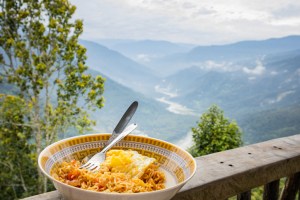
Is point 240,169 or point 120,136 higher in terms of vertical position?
point 120,136

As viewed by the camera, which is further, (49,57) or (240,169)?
(49,57)

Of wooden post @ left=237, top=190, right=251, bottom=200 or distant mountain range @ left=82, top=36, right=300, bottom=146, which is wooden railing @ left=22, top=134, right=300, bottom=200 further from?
distant mountain range @ left=82, top=36, right=300, bottom=146

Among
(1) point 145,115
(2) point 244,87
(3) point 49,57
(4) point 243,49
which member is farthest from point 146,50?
(3) point 49,57

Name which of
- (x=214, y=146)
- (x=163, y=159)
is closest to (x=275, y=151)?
(x=163, y=159)

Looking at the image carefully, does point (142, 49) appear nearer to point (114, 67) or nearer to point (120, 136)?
point (114, 67)

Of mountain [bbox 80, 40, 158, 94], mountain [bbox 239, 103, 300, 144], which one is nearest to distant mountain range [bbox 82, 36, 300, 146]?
mountain [bbox 80, 40, 158, 94]

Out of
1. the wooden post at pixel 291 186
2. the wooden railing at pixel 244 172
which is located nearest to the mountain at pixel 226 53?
the wooden post at pixel 291 186

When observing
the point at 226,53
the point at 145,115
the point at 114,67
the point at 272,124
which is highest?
the point at 226,53
